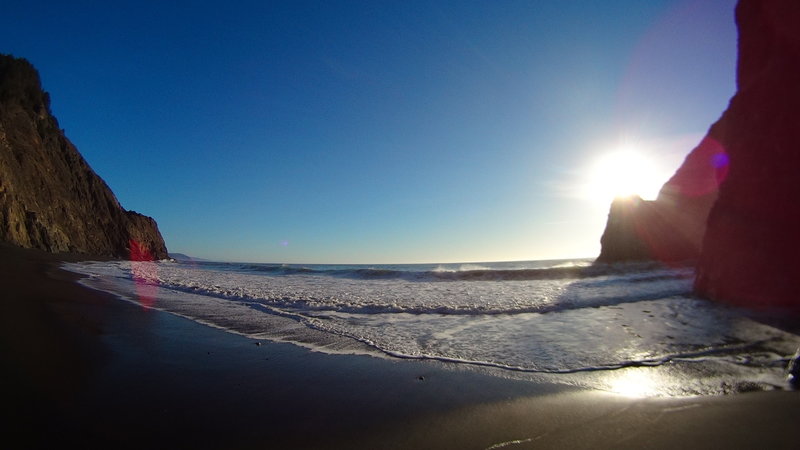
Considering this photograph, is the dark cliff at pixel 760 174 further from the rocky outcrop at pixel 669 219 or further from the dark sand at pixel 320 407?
the rocky outcrop at pixel 669 219

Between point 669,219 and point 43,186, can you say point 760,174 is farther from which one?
point 43,186

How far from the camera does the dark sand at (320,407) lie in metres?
2.05

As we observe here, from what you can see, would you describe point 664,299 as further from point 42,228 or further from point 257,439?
point 42,228

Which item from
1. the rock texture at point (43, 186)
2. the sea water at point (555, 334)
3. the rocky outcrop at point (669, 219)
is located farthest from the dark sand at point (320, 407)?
the rock texture at point (43, 186)

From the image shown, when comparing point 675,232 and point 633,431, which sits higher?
point 675,232

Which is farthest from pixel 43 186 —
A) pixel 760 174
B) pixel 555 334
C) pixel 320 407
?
pixel 760 174

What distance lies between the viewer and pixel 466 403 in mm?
2697

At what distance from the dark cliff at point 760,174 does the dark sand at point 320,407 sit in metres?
7.01

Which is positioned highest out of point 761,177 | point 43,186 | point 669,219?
point 43,186

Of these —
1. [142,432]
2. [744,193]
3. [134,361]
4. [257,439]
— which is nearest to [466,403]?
[257,439]

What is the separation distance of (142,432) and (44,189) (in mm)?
48590

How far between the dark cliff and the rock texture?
44.1 meters

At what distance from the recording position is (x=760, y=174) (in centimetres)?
812

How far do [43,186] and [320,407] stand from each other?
48950 millimetres
